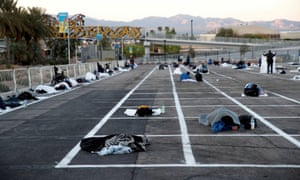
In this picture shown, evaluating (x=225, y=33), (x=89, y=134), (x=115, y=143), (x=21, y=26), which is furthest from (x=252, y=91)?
(x=225, y=33)

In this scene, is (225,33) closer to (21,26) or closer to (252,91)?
(21,26)

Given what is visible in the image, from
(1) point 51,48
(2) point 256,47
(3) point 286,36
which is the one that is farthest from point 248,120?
(3) point 286,36

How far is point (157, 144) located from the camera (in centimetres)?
845

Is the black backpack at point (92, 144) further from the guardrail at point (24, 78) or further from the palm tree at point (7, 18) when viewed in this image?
the palm tree at point (7, 18)

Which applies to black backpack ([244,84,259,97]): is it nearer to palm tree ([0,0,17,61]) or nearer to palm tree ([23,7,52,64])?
palm tree ([0,0,17,61])

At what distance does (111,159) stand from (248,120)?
429cm

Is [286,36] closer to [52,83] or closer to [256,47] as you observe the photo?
[256,47]

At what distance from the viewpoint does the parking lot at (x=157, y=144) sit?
6527 mm

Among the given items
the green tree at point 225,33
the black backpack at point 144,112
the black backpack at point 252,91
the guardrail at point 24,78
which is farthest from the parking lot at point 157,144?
the green tree at point 225,33

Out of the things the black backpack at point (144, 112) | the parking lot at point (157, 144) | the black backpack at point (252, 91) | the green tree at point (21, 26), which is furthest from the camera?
the green tree at point (21, 26)

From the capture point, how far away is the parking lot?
6.53m

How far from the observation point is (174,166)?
678 centimetres

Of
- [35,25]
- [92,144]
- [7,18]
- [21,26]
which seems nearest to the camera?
[92,144]

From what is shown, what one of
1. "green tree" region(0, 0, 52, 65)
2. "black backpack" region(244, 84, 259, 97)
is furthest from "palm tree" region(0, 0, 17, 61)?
"black backpack" region(244, 84, 259, 97)
